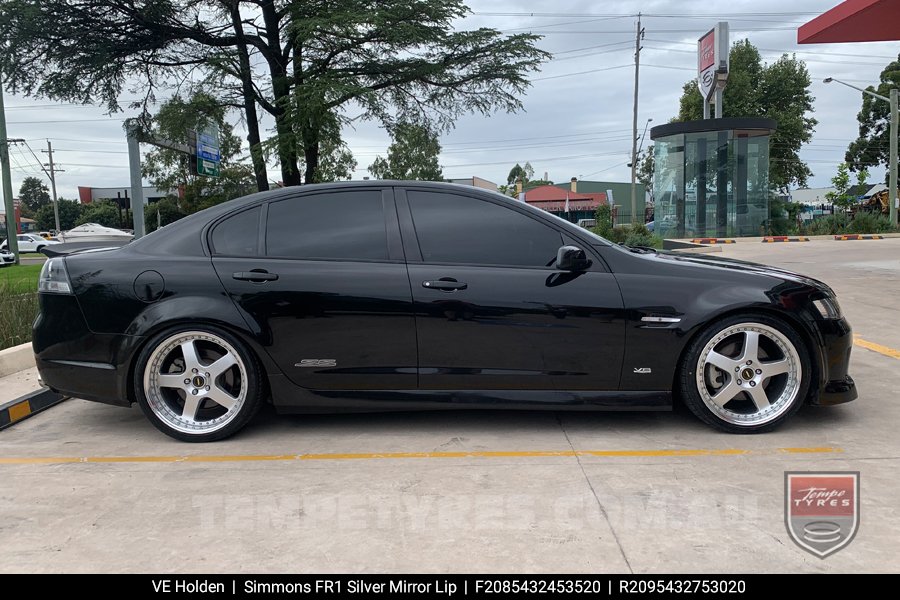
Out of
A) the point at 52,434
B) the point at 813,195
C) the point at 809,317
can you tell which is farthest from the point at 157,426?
the point at 813,195

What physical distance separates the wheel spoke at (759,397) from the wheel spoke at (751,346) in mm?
179

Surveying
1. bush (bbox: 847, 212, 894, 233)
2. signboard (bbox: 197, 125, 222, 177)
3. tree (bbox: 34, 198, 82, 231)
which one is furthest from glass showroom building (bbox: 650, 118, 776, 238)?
tree (bbox: 34, 198, 82, 231)

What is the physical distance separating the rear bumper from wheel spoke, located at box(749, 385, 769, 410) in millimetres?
3640

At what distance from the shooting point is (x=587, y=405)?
4012 millimetres

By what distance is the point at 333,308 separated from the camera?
4.02m

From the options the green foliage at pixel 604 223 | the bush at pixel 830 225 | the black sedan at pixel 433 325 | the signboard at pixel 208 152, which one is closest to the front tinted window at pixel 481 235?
the black sedan at pixel 433 325

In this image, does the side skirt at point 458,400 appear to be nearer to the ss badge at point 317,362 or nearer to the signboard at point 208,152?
the ss badge at point 317,362

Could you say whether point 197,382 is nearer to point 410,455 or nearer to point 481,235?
point 410,455

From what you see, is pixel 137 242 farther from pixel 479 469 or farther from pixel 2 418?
pixel 479 469

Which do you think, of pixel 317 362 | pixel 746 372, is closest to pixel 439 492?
pixel 317 362

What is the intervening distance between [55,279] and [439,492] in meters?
2.76

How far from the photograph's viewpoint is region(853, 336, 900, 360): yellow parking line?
6.02 m

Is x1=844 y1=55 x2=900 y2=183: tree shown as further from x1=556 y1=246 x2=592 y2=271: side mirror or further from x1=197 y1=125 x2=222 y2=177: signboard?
x1=556 y1=246 x2=592 y2=271: side mirror

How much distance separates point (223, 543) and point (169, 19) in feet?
61.1
